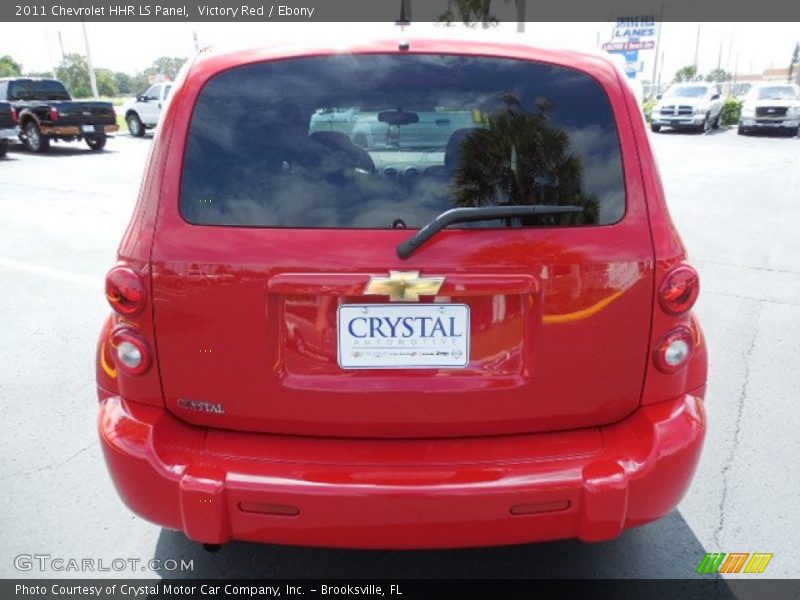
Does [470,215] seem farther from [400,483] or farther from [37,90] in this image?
[37,90]

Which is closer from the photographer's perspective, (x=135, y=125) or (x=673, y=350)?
(x=673, y=350)

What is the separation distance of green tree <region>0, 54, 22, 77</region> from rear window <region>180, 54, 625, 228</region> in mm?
69570

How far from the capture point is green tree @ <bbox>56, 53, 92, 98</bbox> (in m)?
74.9

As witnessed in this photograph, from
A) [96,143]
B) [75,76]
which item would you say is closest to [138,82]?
[75,76]

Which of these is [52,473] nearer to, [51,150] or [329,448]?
[329,448]

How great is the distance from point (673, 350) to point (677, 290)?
0.19 metres

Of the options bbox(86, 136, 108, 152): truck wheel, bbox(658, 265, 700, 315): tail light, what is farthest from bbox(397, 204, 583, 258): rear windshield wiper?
bbox(86, 136, 108, 152): truck wheel

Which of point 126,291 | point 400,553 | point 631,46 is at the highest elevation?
point 631,46

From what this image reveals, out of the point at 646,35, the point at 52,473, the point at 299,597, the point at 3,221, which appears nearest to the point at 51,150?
the point at 3,221

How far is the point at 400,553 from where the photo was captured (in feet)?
8.60

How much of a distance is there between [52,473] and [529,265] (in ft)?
8.24

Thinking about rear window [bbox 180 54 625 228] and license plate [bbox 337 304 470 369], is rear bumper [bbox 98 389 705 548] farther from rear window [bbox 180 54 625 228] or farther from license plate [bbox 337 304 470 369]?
rear window [bbox 180 54 625 228]

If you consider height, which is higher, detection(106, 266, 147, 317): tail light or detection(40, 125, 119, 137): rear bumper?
detection(106, 266, 147, 317): tail light

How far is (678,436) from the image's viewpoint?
6.68 ft
